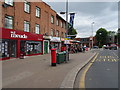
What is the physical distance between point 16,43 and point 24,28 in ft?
9.31

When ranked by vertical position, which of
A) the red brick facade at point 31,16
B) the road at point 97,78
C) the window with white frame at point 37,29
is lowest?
the road at point 97,78

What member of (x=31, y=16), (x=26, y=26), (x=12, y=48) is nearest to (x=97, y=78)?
(x=12, y=48)

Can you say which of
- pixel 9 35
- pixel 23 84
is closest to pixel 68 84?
pixel 23 84

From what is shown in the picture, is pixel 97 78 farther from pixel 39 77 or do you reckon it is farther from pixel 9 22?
pixel 9 22

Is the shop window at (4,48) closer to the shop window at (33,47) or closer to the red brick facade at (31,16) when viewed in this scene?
the red brick facade at (31,16)

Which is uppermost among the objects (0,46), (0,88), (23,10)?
(23,10)

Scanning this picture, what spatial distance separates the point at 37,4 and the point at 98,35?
217 feet

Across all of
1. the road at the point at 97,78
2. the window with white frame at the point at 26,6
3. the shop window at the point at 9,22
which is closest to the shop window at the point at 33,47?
the shop window at the point at 9,22

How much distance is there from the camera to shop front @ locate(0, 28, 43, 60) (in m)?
13.6

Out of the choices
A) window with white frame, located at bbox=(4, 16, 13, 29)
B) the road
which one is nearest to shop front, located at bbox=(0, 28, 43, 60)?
window with white frame, located at bbox=(4, 16, 13, 29)

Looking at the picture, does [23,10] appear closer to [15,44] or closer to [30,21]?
[30,21]

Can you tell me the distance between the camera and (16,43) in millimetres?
15469

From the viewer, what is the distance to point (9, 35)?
14.0 m

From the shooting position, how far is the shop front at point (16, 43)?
13591 mm
